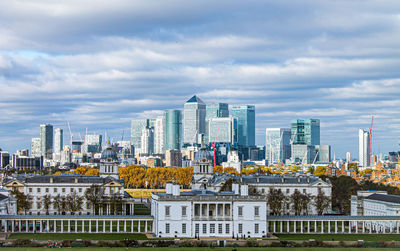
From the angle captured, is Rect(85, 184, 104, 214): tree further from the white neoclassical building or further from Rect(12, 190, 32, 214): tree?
the white neoclassical building

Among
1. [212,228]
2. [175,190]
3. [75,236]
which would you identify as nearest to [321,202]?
[212,228]

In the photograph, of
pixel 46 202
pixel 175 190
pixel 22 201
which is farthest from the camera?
pixel 46 202

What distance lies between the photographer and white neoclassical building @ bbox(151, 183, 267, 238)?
10831cm

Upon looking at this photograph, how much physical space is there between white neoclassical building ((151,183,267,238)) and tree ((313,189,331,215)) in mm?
32172

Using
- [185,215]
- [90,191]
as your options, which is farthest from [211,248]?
[90,191]

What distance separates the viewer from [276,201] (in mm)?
137875

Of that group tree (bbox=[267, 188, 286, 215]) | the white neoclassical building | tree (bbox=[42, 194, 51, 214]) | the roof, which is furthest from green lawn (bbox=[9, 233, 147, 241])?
the roof

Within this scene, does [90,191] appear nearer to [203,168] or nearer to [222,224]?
[203,168]

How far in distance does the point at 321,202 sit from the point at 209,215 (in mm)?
37629

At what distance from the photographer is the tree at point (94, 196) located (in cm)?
13938

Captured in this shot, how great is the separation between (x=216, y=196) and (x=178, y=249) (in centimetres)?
2041

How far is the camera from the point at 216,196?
111 m

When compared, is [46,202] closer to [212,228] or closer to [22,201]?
[22,201]

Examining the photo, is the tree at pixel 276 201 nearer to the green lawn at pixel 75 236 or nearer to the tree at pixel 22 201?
the green lawn at pixel 75 236
